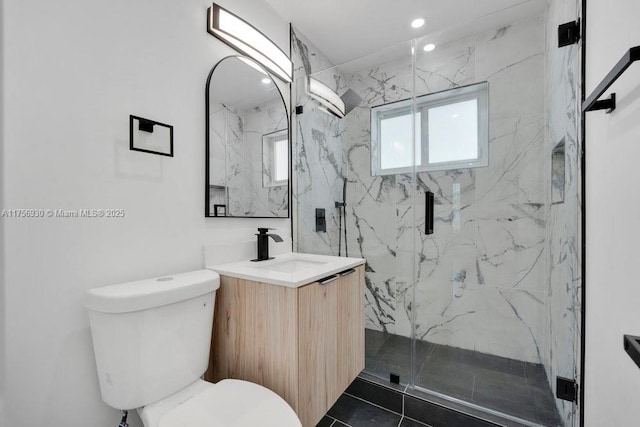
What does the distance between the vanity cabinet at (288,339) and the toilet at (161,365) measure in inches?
4.5

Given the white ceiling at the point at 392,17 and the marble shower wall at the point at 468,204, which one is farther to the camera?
the white ceiling at the point at 392,17

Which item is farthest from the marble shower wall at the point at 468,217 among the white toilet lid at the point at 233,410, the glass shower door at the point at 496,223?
the white toilet lid at the point at 233,410

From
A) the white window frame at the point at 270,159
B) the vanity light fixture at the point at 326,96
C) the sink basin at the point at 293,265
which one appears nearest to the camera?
the sink basin at the point at 293,265

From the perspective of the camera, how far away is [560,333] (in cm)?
145

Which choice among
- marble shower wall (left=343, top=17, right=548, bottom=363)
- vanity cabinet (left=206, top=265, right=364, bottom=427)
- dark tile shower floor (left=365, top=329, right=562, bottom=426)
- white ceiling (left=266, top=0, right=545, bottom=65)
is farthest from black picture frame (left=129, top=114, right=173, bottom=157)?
dark tile shower floor (left=365, top=329, right=562, bottom=426)

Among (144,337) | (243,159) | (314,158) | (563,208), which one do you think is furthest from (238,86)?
(563,208)

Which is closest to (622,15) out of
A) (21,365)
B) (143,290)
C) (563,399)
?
(563,399)

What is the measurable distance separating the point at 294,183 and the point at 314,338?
1.17 meters

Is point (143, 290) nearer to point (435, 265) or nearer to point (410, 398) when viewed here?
point (410, 398)

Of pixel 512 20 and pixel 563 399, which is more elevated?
pixel 512 20

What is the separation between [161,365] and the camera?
0.95m

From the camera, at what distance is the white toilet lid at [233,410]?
821 millimetres

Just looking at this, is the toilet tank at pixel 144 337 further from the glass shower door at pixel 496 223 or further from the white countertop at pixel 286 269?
the glass shower door at pixel 496 223

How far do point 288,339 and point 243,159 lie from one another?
1018mm
